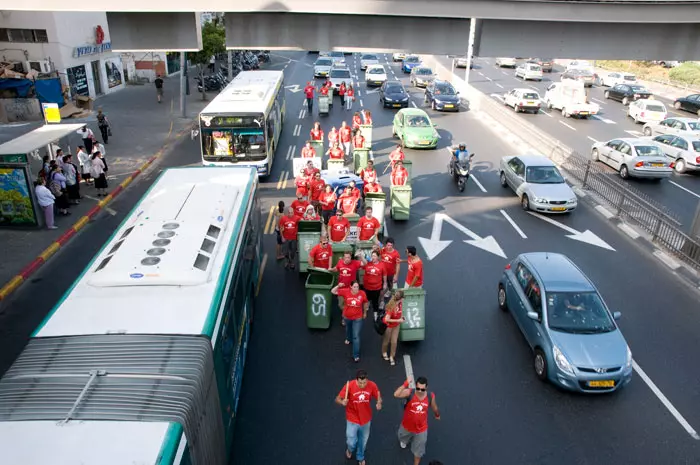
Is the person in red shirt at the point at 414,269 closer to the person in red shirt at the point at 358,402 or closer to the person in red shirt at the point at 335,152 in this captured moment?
the person in red shirt at the point at 358,402

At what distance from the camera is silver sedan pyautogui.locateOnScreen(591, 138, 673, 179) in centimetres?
2120

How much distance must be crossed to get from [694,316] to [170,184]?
12.4m

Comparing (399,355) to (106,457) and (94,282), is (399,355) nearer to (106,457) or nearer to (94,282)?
(94,282)

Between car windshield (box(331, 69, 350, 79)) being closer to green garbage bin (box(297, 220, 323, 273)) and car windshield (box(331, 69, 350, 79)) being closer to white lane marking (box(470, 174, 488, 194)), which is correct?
white lane marking (box(470, 174, 488, 194))

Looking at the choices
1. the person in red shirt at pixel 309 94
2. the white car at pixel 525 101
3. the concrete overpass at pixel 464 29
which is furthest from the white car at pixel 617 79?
the concrete overpass at pixel 464 29

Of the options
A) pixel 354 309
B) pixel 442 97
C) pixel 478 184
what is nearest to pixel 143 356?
pixel 354 309

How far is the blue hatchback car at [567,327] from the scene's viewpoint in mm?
9094

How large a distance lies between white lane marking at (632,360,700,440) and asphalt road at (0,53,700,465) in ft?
0.34

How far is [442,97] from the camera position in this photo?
3353cm

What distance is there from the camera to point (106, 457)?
4.55 metres

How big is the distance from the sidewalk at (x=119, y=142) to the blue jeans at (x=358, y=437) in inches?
392

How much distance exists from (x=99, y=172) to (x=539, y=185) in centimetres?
1532

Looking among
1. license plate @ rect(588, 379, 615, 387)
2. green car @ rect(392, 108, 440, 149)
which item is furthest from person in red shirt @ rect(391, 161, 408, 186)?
license plate @ rect(588, 379, 615, 387)

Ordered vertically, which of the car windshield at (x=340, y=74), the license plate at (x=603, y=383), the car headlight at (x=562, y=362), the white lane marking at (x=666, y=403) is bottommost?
the white lane marking at (x=666, y=403)
